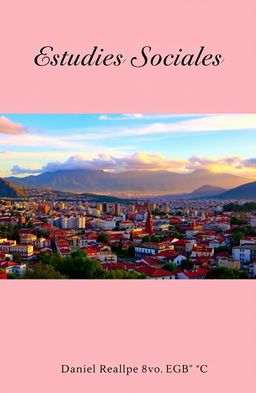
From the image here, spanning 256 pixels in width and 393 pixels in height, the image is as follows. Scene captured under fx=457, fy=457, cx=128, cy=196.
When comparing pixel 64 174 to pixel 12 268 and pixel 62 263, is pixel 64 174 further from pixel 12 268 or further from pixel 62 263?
pixel 62 263

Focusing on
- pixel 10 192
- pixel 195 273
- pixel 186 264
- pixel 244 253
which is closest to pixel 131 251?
pixel 186 264

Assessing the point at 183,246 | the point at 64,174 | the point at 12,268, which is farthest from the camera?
the point at 64,174

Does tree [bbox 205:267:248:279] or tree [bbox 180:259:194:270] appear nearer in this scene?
tree [bbox 205:267:248:279]

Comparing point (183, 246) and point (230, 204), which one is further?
point (230, 204)

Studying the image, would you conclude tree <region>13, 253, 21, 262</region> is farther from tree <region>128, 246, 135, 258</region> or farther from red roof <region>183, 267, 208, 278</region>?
red roof <region>183, 267, 208, 278</region>

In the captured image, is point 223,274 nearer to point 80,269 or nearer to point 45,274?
point 80,269

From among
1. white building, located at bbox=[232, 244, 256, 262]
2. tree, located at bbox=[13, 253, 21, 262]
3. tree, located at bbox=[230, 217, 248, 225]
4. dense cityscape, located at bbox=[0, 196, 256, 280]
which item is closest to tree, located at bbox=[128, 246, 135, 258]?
dense cityscape, located at bbox=[0, 196, 256, 280]

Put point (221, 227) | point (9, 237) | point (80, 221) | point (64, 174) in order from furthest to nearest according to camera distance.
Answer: point (80, 221) → point (221, 227) → point (9, 237) → point (64, 174)
